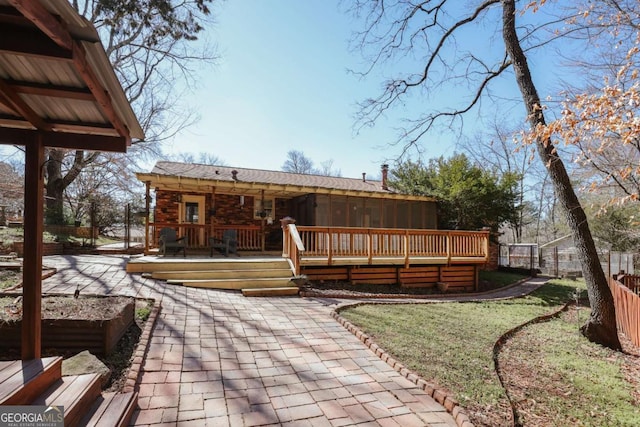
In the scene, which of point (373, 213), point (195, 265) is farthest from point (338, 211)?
point (195, 265)

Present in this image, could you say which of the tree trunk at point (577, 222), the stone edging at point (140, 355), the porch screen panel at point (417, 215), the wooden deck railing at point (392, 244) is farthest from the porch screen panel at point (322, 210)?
the stone edging at point (140, 355)

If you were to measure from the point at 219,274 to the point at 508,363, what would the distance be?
5894mm

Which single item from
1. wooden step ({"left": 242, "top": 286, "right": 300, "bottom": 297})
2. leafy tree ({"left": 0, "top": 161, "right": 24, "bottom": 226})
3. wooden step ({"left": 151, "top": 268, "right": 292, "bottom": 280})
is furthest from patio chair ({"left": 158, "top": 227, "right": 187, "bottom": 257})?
leafy tree ({"left": 0, "top": 161, "right": 24, "bottom": 226})

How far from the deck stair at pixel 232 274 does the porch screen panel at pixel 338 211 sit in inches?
172

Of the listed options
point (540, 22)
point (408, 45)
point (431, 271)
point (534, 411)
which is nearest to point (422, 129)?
point (408, 45)

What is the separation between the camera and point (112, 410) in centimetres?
241

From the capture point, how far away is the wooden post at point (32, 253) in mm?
2514

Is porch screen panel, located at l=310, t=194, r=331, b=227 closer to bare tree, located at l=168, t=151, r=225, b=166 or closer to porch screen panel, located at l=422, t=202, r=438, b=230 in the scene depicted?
porch screen panel, located at l=422, t=202, r=438, b=230

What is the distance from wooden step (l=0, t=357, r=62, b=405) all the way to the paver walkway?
2.29 feet

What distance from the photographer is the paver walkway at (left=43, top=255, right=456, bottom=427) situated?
104 inches

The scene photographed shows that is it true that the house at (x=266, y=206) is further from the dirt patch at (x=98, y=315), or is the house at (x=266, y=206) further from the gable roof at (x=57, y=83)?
the gable roof at (x=57, y=83)

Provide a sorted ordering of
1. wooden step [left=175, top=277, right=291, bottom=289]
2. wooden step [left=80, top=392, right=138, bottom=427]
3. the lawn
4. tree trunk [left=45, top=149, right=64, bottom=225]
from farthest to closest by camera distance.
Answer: tree trunk [left=45, top=149, right=64, bottom=225] < wooden step [left=175, top=277, right=291, bottom=289] < the lawn < wooden step [left=80, top=392, right=138, bottom=427]

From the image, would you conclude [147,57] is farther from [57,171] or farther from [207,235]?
[207,235]

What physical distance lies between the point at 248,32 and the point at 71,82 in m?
8.97
